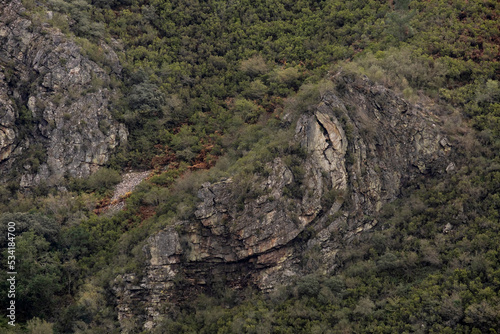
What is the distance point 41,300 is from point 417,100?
118 ft

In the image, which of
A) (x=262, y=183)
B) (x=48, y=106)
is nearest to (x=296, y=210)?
(x=262, y=183)

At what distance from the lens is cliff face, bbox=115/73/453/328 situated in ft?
127

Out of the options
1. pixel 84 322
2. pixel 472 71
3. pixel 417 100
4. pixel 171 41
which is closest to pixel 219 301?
pixel 84 322

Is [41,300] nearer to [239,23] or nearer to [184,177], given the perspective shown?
[184,177]

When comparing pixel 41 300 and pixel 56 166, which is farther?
pixel 56 166

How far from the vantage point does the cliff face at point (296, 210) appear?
38.8m

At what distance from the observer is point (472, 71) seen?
4516 cm

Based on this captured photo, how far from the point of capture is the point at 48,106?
48812mm

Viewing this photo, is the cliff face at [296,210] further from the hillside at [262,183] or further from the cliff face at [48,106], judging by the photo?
the cliff face at [48,106]

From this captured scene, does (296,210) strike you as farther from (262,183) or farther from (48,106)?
(48,106)

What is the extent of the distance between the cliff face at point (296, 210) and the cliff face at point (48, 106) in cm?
1445

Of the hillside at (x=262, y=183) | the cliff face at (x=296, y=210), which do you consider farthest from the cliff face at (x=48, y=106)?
the cliff face at (x=296, y=210)

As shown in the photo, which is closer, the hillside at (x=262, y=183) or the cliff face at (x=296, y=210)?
the hillside at (x=262, y=183)

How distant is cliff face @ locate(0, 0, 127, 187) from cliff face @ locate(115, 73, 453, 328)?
14.5 m
